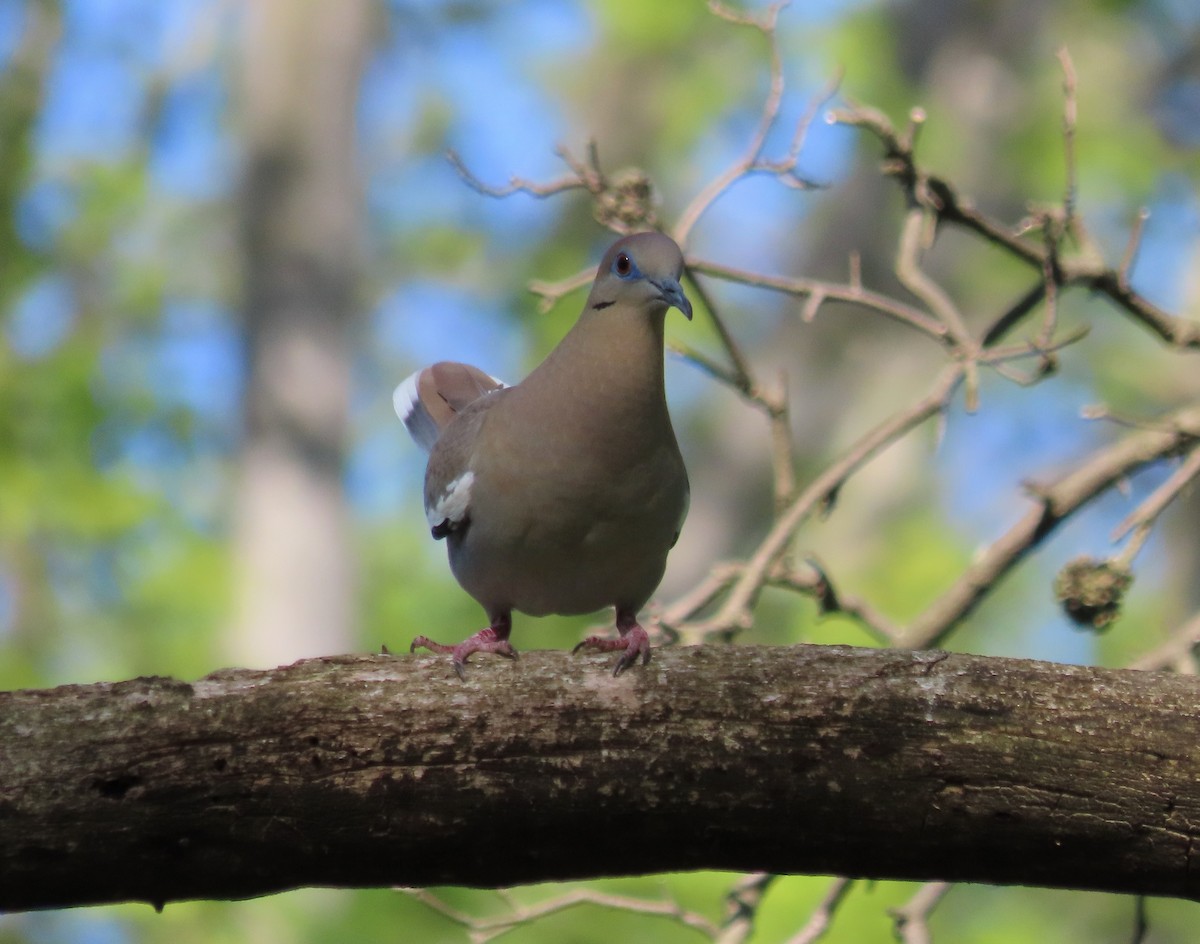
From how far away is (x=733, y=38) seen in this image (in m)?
12.9

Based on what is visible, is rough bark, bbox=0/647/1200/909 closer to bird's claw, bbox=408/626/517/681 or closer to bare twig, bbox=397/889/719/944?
bird's claw, bbox=408/626/517/681

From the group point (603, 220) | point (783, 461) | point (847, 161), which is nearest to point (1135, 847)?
point (783, 461)

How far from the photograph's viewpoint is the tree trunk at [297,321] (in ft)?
30.8

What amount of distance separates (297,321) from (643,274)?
708cm

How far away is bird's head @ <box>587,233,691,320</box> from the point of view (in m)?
3.45

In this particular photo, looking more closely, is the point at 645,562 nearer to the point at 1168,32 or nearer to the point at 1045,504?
the point at 1045,504

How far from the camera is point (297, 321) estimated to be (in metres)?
10.2

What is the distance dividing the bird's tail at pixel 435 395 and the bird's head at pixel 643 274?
4.01 feet

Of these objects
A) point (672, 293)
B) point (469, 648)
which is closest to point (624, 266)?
point (672, 293)

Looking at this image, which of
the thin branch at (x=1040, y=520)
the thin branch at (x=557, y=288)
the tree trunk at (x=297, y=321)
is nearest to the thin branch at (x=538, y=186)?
the thin branch at (x=557, y=288)

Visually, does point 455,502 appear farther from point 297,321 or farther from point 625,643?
point 297,321

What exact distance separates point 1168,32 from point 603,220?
32.2 ft

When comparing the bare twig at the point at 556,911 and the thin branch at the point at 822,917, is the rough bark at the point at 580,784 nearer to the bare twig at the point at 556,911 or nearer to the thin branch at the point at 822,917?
the thin branch at the point at 822,917

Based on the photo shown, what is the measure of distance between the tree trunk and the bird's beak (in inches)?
239
